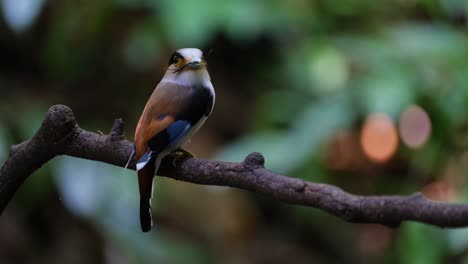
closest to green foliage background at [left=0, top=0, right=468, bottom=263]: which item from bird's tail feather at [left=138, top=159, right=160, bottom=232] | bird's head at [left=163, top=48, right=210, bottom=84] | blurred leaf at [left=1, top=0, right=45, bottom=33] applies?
blurred leaf at [left=1, top=0, right=45, bottom=33]

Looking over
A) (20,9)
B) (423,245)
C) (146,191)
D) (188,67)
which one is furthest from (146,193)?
(20,9)

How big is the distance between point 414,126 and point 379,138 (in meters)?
0.33

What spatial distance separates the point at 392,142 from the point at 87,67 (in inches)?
44.9

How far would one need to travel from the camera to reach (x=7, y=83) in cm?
289

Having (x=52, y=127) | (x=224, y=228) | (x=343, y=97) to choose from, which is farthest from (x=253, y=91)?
(x=52, y=127)

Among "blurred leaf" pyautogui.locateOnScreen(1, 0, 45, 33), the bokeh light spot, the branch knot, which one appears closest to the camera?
the branch knot

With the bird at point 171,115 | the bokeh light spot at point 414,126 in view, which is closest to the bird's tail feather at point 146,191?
the bird at point 171,115

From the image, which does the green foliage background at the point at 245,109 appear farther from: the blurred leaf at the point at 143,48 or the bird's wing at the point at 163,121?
the bird's wing at the point at 163,121

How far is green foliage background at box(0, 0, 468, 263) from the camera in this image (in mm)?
2324

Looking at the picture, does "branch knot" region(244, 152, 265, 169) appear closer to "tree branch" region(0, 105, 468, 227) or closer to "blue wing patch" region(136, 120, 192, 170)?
"tree branch" region(0, 105, 468, 227)

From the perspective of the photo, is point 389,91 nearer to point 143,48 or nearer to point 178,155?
point 143,48

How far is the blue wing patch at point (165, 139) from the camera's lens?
1.14 meters

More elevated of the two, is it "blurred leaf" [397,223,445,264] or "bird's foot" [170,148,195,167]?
"bird's foot" [170,148,195,167]

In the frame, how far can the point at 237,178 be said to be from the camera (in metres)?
1.01
